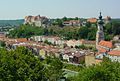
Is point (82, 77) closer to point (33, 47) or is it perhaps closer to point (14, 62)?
point (14, 62)

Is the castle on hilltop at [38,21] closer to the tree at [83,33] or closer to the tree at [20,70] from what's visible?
the tree at [83,33]

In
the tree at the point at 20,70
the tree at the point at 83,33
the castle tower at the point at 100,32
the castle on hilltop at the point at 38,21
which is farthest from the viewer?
the castle on hilltop at the point at 38,21

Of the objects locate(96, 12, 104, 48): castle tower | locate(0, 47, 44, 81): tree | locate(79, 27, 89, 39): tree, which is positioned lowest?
locate(79, 27, 89, 39): tree

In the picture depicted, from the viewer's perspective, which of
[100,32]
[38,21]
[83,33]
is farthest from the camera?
[38,21]

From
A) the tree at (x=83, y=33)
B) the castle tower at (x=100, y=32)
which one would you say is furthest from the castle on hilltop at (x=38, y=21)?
the castle tower at (x=100, y=32)

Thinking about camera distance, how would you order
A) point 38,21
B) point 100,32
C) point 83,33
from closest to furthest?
1. point 100,32
2. point 83,33
3. point 38,21

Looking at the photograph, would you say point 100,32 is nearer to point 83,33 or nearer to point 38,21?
point 83,33

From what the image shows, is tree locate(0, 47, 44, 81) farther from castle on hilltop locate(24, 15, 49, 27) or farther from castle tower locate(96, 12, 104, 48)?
castle on hilltop locate(24, 15, 49, 27)

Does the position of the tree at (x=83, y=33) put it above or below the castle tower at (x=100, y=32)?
below

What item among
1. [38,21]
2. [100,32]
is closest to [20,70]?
[100,32]

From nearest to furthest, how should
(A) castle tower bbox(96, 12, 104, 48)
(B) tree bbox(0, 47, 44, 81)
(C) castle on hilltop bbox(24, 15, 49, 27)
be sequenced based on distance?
(B) tree bbox(0, 47, 44, 81) < (A) castle tower bbox(96, 12, 104, 48) < (C) castle on hilltop bbox(24, 15, 49, 27)

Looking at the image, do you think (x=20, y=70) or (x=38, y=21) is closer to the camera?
(x=20, y=70)

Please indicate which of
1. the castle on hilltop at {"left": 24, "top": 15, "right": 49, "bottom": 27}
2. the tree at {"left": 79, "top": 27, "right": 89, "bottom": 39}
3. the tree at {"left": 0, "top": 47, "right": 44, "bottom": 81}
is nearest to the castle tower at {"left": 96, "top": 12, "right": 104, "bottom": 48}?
the tree at {"left": 79, "top": 27, "right": 89, "bottom": 39}

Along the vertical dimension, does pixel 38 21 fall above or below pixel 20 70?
below
